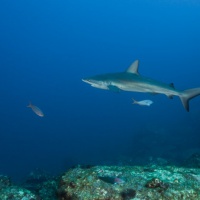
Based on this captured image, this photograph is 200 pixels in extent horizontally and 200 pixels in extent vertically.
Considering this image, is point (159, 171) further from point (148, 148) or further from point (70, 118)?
point (70, 118)

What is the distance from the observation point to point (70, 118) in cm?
17325

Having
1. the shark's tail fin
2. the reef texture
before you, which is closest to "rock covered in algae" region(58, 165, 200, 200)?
the reef texture

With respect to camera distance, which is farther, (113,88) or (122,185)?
(113,88)

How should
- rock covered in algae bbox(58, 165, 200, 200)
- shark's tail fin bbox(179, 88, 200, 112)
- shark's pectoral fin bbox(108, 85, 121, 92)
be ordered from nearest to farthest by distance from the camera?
1. rock covered in algae bbox(58, 165, 200, 200)
2. shark's tail fin bbox(179, 88, 200, 112)
3. shark's pectoral fin bbox(108, 85, 121, 92)

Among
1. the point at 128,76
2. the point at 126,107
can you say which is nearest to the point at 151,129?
the point at 128,76

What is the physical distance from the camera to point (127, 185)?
4.71 m

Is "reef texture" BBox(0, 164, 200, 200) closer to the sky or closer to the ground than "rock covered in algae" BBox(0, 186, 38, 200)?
closer to the sky

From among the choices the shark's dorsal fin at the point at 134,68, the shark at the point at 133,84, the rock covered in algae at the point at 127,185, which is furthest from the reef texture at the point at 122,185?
the shark's dorsal fin at the point at 134,68

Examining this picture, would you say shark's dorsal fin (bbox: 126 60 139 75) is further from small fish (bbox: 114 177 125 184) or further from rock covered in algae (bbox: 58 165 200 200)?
small fish (bbox: 114 177 125 184)

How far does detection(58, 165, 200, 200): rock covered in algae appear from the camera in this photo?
4570 millimetres

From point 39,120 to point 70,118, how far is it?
1829 centimetres

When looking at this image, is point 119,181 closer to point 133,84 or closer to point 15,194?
point 15,194

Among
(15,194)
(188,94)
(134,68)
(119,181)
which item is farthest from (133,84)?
(15,194)

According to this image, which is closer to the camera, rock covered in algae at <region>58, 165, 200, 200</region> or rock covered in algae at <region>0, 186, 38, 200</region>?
rock covered in algae at <region>58, 165, 200, 200</region>
